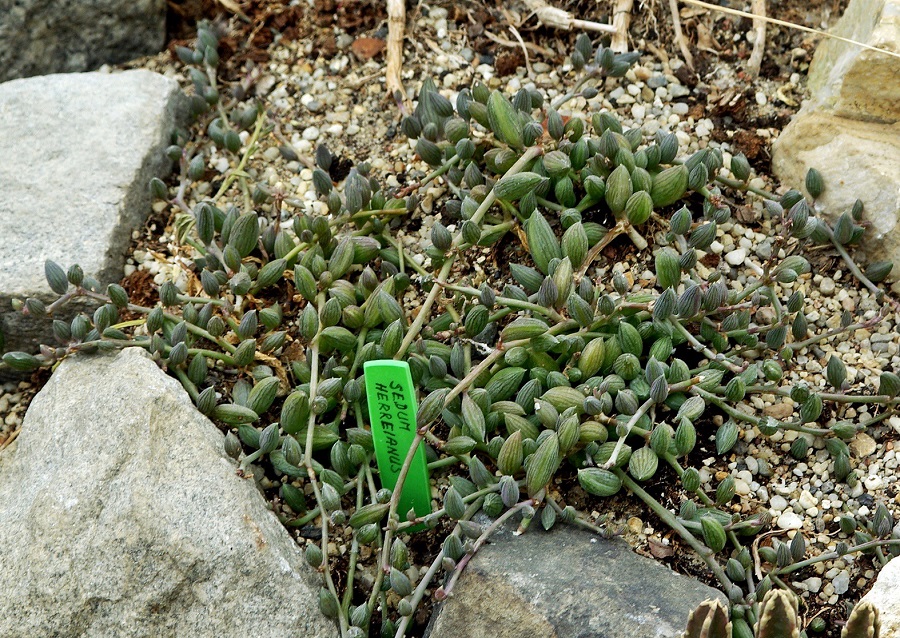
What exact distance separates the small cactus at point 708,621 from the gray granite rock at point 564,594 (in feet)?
0.87

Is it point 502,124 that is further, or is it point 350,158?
point 350,158

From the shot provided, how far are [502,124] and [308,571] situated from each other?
129 cm

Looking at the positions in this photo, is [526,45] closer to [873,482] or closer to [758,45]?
[758,45]

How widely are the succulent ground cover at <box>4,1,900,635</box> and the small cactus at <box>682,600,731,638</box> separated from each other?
422 mm

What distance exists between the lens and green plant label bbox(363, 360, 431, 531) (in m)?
2.08

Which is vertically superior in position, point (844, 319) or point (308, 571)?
point (844, 319)

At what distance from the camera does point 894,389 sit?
227 cm

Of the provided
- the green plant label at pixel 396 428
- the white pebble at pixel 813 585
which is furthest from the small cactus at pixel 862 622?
the green plant label at pixel 396 428

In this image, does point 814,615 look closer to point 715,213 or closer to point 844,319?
point 844,319

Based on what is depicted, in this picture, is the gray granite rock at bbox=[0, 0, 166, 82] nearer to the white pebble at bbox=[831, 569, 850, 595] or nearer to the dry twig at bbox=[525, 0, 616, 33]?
the dry twig at bbox=[525, 0, 616, 33]

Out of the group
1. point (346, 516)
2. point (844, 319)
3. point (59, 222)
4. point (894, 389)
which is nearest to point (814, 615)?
point (894, 389)

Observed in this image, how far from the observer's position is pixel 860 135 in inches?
106

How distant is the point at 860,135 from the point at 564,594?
1607mm

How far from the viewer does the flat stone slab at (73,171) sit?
2.68 metres
